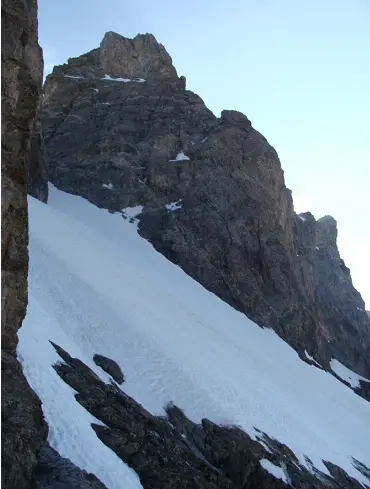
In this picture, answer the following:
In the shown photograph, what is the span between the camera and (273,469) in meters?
20.8

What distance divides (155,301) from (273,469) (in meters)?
18.4

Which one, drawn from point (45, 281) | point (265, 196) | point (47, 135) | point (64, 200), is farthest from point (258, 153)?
point (45, 281)

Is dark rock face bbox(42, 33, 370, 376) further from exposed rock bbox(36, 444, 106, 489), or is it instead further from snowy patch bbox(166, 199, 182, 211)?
exposed rock bbox(36, 444, 106, 489)

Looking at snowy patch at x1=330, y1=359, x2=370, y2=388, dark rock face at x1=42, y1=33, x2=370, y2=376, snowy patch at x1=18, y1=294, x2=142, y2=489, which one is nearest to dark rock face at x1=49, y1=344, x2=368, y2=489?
snowy patch at x1=18, y1=294, x2=142, y2=489

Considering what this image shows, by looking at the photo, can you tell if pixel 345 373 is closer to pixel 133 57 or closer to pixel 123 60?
pixel 133 57

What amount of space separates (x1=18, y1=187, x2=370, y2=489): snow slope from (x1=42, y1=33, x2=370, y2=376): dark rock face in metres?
7.76

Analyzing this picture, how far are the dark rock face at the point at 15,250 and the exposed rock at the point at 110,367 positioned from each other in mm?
10226

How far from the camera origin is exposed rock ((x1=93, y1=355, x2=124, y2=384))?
2197 centimetres

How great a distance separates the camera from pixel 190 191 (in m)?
64.3

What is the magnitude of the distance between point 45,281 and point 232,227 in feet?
120


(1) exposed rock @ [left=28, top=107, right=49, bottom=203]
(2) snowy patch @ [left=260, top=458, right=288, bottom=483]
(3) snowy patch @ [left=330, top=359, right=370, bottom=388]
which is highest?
(3) snowy patch @ [left=330, top=359, right=370, bottom=388]

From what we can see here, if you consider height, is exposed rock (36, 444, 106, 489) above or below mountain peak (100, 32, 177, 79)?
below

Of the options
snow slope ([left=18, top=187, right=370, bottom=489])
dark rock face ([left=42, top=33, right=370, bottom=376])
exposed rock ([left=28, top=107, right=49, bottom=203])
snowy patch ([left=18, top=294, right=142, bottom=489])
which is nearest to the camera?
snowy patch ([left=18, top=294, right=142, bottom=489])

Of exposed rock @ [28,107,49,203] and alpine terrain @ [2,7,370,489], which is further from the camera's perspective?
exposed rock @ [28,107,49,203]
